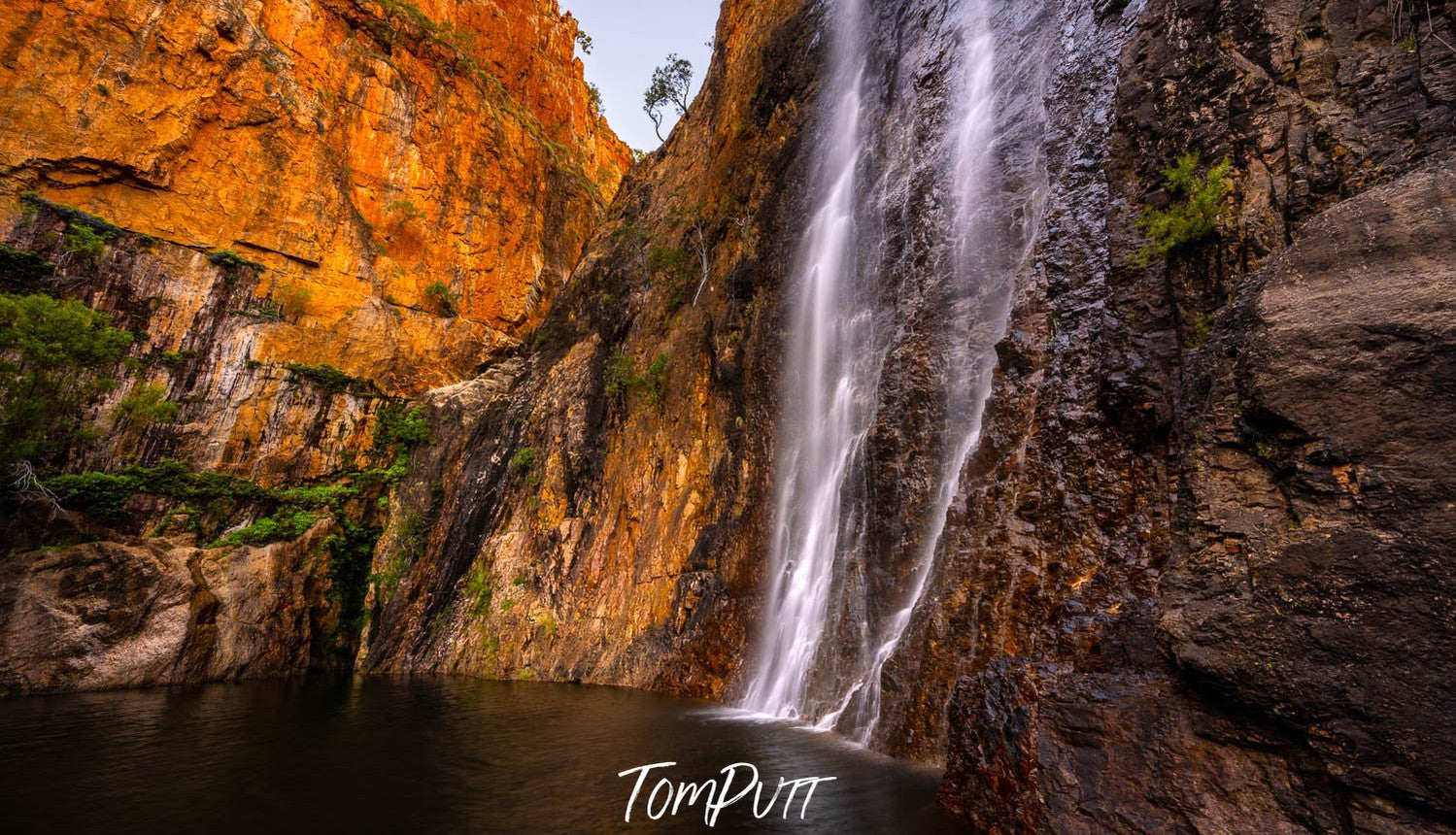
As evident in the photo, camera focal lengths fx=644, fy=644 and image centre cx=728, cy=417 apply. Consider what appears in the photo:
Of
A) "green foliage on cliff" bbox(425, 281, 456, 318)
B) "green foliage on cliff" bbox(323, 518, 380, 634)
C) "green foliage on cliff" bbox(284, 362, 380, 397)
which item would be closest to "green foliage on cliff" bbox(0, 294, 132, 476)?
"green foliage on cliff" bbox(284, 362, 380, 397)

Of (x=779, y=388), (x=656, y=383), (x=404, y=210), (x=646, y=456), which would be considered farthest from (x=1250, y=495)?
(x=404, y=210)

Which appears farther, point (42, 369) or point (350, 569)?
point (350, 569)

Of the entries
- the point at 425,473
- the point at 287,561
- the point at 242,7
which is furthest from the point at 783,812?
the point at 242,7

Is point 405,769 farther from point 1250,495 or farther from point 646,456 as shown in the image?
point 646,456

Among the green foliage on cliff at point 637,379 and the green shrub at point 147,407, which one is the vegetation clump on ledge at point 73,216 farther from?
the green foliage on cliff at point 637,379

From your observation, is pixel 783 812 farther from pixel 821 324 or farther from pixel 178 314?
pixel 178 314

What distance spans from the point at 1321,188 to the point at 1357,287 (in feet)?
8.28

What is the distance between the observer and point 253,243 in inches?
989

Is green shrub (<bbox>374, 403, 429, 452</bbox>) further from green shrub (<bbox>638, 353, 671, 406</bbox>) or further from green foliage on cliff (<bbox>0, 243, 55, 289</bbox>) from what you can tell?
green shrub (<bbox>638, 353, 671, 406</bbox>)

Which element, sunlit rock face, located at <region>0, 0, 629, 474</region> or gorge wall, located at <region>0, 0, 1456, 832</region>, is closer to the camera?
gorge wall, located at <region>0, 0, 1456, 832</region>

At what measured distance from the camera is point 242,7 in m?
26.8

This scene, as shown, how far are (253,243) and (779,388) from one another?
2287cm

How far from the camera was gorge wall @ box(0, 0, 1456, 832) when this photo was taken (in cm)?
369

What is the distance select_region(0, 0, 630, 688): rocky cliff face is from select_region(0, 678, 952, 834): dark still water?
8467 mm
